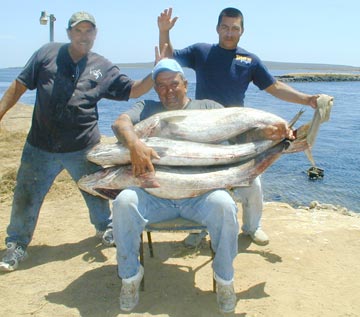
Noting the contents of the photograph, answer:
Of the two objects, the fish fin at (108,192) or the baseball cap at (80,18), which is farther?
the baseball cap at (80,18)

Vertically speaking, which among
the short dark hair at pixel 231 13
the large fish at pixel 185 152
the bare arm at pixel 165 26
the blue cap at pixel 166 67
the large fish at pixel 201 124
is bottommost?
the large fish at pixel 185 152

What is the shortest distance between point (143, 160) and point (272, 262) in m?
1.92

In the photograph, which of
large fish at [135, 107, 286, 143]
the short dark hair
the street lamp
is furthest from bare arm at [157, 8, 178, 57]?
the street lamp

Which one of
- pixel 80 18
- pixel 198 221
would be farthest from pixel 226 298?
pixel 80 18

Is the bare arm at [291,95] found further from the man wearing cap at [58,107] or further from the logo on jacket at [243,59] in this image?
the man wearing cap at [58,107]

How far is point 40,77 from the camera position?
177 inches

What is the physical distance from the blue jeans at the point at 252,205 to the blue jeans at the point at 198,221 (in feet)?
4.39

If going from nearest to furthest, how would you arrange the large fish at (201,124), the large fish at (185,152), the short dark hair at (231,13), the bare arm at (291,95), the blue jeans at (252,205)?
the large fish at (185,152)
the large fish at (201,124)
the bare arm at (291,95)
the short dark hair at (231,13)
the blue jeans at (252,205)

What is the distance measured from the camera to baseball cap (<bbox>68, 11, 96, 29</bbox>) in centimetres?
441

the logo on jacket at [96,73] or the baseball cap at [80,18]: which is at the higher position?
the baseball cap at [80,18]

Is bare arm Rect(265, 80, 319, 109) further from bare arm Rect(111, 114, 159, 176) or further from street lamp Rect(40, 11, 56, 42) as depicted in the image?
street lamp Rect(40, 11, 56, 42)

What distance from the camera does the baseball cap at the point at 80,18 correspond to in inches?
174

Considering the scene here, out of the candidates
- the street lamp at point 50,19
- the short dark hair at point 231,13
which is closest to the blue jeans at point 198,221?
the short dark hair at point 231,13

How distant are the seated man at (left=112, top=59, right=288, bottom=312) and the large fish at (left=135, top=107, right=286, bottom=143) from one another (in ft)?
0.58
